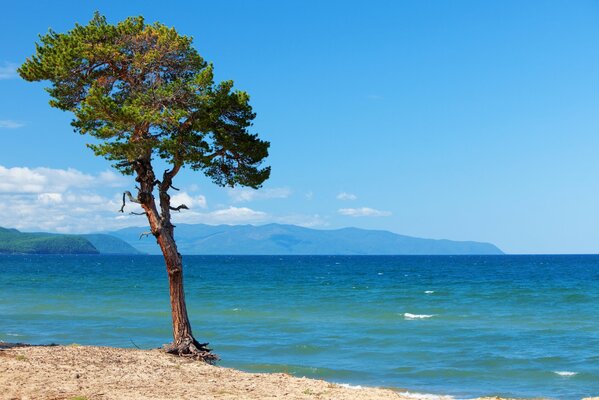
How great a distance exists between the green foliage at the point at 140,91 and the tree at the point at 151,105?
3cm

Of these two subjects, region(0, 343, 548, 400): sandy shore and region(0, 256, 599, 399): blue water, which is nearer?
region(0, 343, 548, 400): sandy shore

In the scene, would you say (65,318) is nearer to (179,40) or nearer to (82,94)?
(82,94)

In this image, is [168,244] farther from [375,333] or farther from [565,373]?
[375,333]

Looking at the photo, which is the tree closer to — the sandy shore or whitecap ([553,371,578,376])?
the sandy shore

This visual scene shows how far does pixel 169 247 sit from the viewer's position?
18406 mm

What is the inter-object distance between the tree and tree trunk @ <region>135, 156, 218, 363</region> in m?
0.03

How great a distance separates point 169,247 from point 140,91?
4.42 metres

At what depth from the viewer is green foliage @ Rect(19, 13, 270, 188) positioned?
16.6 meters

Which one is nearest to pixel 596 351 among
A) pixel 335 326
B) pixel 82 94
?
pixel 335 326

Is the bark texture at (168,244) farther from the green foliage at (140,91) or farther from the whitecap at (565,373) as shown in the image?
the whitecap at (565,373)

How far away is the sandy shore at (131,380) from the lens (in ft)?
41.7

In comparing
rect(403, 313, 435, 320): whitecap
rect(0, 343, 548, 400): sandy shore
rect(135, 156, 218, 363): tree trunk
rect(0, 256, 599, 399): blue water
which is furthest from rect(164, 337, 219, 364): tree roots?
rect(403, 313, 435, 320): whitecap

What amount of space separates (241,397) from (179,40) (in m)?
9.22

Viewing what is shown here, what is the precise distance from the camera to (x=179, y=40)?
16.8m
